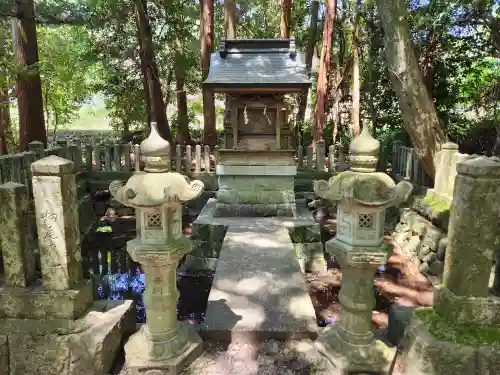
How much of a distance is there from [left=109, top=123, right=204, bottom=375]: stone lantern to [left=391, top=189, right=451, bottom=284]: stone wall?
4.99 meters

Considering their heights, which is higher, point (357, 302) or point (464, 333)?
point (357, 302)

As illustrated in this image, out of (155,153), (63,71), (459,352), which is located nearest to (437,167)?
(459,352)

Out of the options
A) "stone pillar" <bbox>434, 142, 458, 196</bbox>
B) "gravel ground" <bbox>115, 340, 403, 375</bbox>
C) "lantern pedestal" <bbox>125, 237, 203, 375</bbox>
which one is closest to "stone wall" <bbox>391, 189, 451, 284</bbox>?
"stone pillar" <bbox>434, 142, 458, 196</bbox>

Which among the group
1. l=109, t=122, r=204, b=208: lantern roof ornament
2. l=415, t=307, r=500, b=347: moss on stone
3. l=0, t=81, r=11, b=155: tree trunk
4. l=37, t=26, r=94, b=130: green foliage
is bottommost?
l=415, t=307, r=500, b=347: moss on stone

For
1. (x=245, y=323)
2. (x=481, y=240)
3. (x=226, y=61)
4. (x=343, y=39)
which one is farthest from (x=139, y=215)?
(x=343, y=39)

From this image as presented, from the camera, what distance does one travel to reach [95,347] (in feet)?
10.3

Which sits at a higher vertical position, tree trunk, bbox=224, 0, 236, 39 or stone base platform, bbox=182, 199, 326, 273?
tree trunk, bbox=224, 0, 236, 39

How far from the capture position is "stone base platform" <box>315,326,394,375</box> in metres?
3.10

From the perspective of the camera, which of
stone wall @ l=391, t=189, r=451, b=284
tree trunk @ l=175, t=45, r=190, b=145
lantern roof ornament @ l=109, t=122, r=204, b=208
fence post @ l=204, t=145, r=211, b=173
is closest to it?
lantern roof ornament @ l=109, t=122, r=204, b=208

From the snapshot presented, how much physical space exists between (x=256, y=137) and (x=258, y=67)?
153 centimetres

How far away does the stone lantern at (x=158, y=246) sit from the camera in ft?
9.74

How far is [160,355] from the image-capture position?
10.5 feet

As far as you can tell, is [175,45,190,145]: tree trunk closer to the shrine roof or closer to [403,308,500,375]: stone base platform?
the shrine roof

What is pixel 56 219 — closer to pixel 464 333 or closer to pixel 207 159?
pixel 464 333
